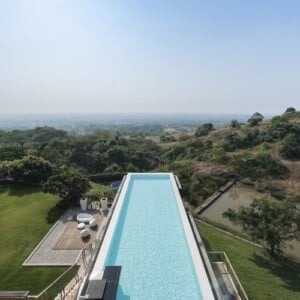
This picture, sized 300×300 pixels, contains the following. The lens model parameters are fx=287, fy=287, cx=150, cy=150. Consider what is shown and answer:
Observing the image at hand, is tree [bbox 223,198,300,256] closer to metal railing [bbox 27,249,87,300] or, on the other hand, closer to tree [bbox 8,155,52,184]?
metal railing [bbox 27,249,87,300]

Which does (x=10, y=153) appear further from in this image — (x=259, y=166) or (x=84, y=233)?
(x=259, y=166)

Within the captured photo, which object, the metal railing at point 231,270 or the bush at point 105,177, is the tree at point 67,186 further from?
the metal railing at point 231,270

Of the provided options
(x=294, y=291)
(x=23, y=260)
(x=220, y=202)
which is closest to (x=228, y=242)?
(x=294, y=291)

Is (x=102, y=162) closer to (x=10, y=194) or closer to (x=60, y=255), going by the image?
(x=10, y=194)

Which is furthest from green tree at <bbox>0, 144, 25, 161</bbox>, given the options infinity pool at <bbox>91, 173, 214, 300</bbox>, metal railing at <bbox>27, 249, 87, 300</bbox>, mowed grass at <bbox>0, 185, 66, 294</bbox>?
metal railing at <bbox>27, 249, 87, 300</bbox>

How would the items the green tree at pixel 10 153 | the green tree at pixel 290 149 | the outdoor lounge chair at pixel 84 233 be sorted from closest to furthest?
the outdoor lounge chair at pixel 84 233, the green tree at pixel 10 153, the green tree at pixel 290 149

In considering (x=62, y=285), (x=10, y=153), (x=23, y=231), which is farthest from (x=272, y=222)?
(x=10, y=153)

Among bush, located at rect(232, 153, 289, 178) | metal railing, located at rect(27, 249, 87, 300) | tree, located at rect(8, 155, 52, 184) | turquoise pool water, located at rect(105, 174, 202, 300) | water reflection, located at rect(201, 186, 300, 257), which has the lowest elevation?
water reflection, located at rect(201, 186, 300, 257)

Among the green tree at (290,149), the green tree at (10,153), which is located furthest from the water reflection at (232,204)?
the green tree at (10,153)
